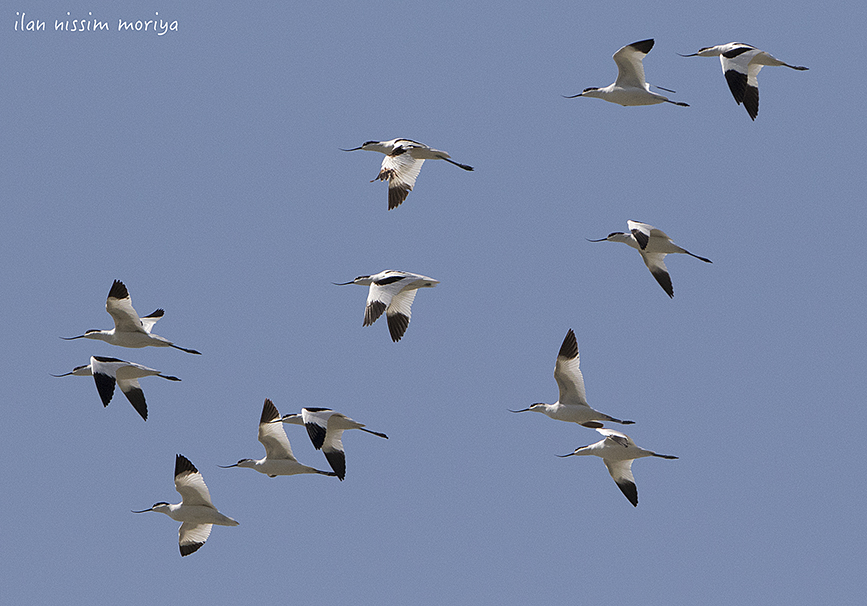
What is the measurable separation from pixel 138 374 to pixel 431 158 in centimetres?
649

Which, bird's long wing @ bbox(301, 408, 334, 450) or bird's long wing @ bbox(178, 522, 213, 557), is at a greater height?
bird's long wing @ bbox(301, 408, 334, 450)

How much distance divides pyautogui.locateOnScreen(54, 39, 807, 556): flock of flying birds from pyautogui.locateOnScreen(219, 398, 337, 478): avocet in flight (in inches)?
0.7

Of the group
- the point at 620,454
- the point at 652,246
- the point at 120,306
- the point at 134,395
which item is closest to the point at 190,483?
the point at 134,395

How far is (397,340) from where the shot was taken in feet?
75.8

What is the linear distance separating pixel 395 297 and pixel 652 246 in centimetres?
460

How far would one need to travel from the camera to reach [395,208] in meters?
24.2

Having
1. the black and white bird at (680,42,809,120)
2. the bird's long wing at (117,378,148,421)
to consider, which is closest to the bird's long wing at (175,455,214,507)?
the bird's long wing at (117,378,148,421)

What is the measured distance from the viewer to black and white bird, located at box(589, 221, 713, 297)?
74.0 feet

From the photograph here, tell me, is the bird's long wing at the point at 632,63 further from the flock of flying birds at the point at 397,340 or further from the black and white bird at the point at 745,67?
the black and white bird at the point at 745,67

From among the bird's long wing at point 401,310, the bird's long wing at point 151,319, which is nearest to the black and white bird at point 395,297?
the bird's long wing at point 401,310

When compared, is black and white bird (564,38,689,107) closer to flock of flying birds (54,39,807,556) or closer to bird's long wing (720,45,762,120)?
flock of flying birds (54,39,807,556)

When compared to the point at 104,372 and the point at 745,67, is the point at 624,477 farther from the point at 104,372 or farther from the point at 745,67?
the point at 104,372

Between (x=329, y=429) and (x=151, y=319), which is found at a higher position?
(x=151, y=319)

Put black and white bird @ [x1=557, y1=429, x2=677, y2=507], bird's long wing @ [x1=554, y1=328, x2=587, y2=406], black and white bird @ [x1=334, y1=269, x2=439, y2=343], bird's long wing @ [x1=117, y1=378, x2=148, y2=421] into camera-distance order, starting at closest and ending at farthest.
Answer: bird's long wing @ [x1=554, y1=328, x2=587, y2=406] < black and white bird @ [x1=557, y1=429, x2=677, y2=507] < black and white bird @ [x1=334, y1=269, x2=439, y2=343] < bird's long wing @ [x1=117, y1=378, x2=148, y2=421]
